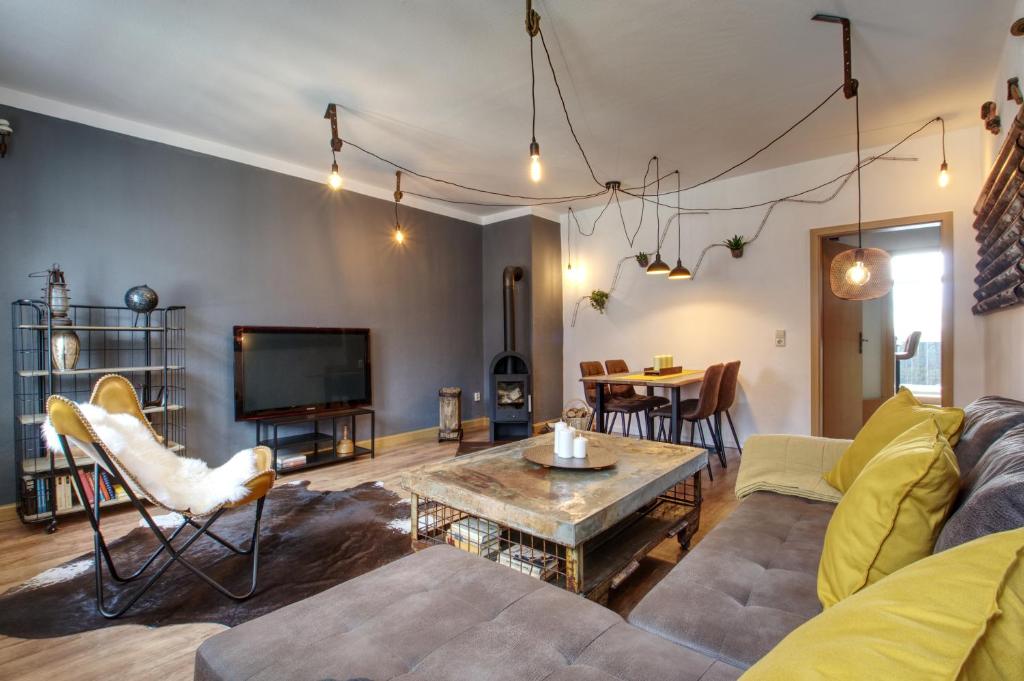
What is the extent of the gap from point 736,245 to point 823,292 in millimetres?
872

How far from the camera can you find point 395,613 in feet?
3.84

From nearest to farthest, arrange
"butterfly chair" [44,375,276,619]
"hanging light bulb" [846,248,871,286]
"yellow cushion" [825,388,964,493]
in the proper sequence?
1. "yellow cushion" [825,388,964,493]
2. "butterfly chair" [44,375,276,619]
3. "hanging light bulb" [846,248,871,286]

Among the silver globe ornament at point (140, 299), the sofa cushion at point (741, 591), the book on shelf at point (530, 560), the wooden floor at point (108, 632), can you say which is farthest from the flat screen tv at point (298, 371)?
the sofa cushion at point (741, 591)

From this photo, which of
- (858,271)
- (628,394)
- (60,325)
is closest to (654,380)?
(628,394)

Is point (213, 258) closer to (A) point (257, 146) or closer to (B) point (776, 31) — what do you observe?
(A) point (257, 146)

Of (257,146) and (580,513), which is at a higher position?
(257,146)

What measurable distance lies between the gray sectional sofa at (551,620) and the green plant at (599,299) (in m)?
4.31

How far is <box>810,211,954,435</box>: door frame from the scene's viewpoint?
3752 millimetres

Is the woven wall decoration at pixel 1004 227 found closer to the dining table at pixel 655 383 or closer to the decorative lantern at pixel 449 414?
the dining table at pixel 655 383

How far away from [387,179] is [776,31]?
3.37 metres

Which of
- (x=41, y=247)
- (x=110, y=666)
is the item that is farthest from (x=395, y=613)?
(x=41, y=247)

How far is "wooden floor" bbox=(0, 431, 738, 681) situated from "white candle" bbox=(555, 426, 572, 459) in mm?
629

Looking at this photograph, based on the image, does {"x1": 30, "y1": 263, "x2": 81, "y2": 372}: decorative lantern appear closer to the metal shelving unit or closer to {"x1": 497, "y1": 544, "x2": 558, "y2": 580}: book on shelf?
the metal shelving unit

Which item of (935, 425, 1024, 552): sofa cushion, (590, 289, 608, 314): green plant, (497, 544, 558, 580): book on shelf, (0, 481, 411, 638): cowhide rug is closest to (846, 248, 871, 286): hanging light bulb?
(935, 425, 1024, 552): sofa cushion
